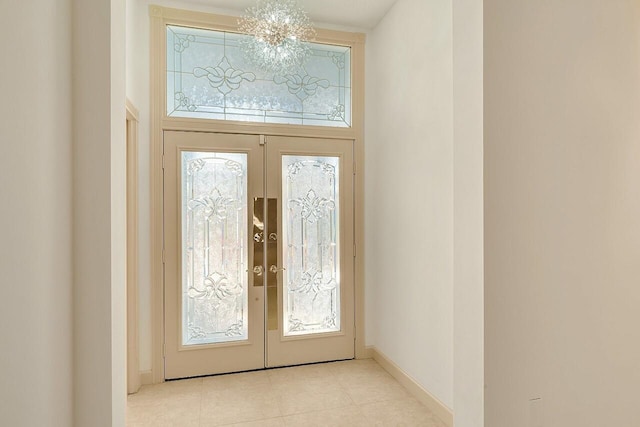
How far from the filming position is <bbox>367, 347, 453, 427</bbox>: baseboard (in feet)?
7.93

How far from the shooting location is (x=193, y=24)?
3102mm

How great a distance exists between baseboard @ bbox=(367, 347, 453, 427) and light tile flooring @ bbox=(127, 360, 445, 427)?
45 mm

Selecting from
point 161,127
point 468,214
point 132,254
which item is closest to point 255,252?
point 132,254

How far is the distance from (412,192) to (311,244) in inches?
44.8

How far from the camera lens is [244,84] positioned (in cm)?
328

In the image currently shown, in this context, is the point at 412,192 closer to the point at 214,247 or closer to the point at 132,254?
the point at 214,247
